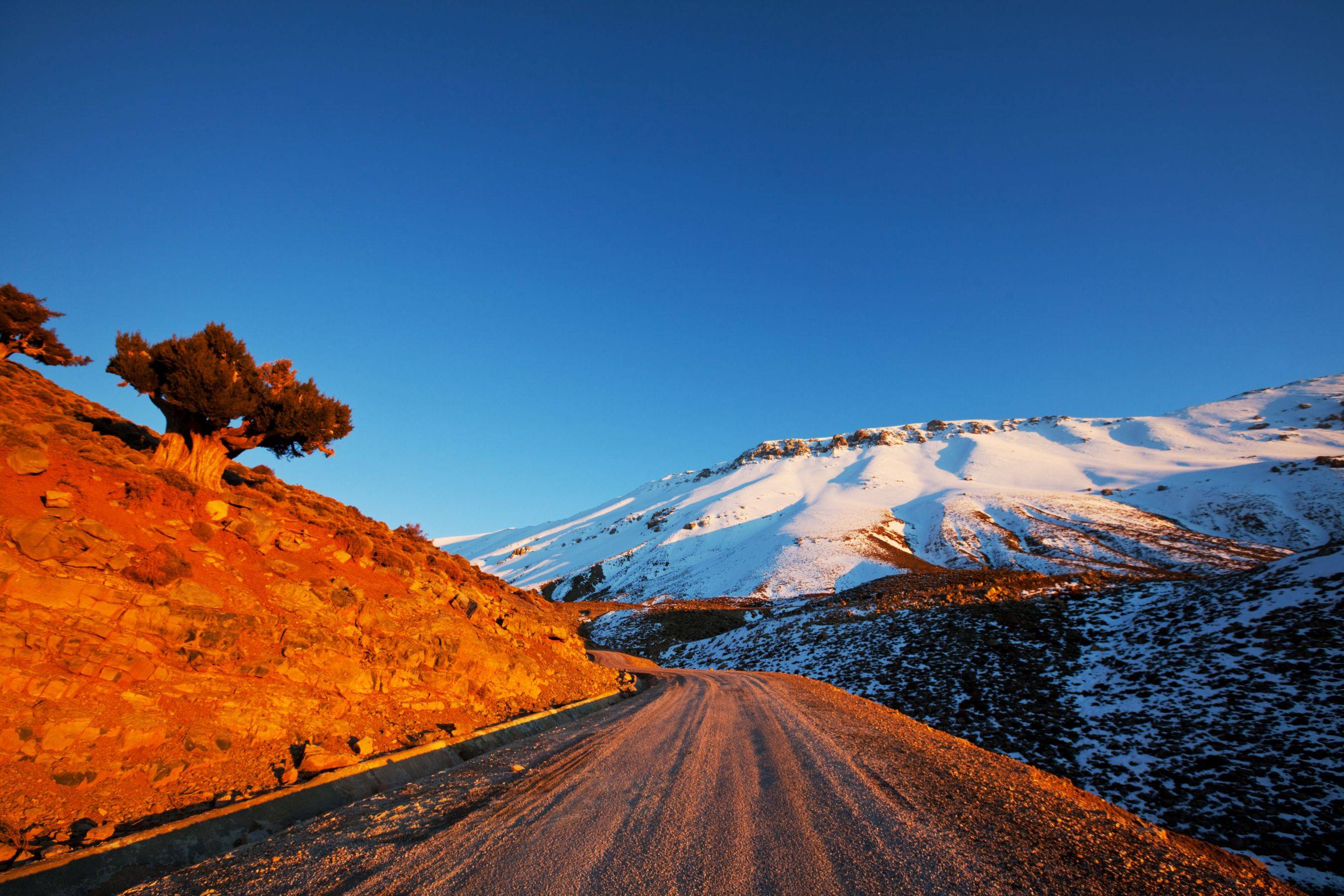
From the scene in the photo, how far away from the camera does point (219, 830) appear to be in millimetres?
5266

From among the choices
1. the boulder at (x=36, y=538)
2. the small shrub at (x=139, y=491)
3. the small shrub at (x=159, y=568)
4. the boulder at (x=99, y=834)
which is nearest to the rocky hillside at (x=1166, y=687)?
the boulder at (x=99, y=834)

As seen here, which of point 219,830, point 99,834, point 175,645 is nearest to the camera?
point 99,834

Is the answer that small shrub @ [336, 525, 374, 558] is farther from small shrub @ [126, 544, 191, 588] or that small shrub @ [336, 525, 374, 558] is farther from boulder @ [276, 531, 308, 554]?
small shrub @ [126, 544, 191, 588]

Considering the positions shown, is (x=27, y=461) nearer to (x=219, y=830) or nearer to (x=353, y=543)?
(x=353, y=543)

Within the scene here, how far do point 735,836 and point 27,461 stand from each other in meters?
12.0

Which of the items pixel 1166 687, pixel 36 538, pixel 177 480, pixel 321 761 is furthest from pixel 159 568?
pixel 1166 687

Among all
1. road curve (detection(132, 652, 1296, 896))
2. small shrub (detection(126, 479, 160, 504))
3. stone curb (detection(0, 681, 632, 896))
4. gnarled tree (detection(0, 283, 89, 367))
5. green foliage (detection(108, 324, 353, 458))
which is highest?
gnarled tree (detection(0, 283, 89, 367))

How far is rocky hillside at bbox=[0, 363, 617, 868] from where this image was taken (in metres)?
5.53

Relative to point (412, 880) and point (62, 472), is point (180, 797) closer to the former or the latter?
point (412, 880)

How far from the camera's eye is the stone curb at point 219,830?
13.6 feet

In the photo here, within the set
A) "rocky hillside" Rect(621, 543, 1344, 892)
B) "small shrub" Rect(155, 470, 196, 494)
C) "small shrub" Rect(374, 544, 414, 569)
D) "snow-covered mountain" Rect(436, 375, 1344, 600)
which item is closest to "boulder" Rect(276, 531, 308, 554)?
"small shrub" Rect(155, 470, 196, 494)

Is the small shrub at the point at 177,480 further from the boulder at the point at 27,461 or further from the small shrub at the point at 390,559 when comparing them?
the small shrub at the point at 390,559

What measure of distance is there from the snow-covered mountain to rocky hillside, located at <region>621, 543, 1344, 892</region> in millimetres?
35488

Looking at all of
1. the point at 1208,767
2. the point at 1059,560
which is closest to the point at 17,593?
the point at 1208,767
